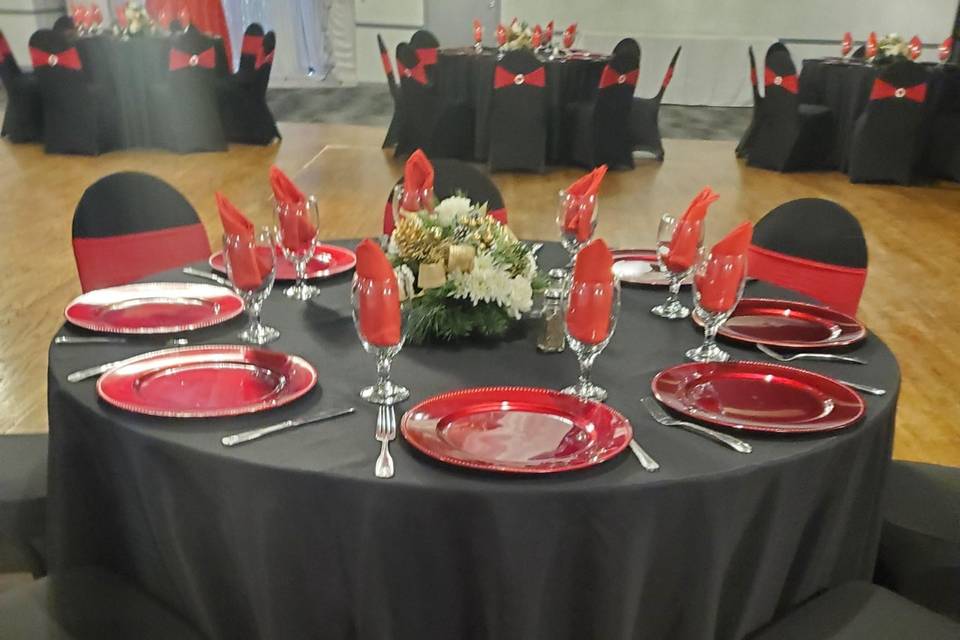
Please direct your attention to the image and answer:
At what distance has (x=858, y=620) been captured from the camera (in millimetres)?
→ 1376

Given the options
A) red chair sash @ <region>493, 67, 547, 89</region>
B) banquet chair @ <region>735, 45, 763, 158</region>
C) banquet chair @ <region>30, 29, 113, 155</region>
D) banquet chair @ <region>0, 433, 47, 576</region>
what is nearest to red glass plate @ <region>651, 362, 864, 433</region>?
banquet chair @ <region>0, 433, 47, 576</region>

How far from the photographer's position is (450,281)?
5.02ft

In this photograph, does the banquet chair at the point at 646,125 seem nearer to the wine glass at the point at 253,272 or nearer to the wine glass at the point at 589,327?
the wine glass at the point at 253,272

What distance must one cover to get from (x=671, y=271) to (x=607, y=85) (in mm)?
5197

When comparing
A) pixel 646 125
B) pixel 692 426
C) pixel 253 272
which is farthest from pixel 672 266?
pixel 646 125

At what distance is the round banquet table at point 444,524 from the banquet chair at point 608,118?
5585 millimetres

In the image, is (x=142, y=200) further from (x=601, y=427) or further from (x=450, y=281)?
(x=601, y=427)

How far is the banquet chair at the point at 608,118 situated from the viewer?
667 centimetres

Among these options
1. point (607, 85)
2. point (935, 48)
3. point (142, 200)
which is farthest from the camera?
point (935, 48)

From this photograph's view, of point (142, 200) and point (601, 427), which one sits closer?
point (601, 427)

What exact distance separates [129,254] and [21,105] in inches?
246

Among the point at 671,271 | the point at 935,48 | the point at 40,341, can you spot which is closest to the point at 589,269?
the point at 671,271

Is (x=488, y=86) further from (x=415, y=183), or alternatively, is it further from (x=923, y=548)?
(x=923, y=548)

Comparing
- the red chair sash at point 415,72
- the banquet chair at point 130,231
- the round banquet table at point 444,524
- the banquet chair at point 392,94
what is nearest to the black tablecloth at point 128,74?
the banquet chair at point 392,94
